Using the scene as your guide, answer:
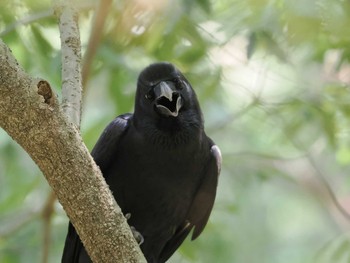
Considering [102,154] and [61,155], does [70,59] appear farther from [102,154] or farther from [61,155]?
[102,154]

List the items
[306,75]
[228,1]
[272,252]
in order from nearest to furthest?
[228,1], [306,75], [272,252]

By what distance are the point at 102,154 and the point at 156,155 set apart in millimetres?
311

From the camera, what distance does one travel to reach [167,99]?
426 centimetres

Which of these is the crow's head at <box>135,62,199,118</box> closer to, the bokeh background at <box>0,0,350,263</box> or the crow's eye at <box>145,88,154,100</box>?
the crow's eye at <box>145,88,154,100</box>

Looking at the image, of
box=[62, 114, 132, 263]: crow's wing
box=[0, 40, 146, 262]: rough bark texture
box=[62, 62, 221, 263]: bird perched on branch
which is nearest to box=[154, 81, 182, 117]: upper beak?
box=[62, 62, 221, 263]: bird perched on branch

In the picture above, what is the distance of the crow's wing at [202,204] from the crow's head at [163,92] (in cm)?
36

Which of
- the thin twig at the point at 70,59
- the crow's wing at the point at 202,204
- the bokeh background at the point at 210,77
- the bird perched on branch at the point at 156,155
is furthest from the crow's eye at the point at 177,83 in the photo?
the thin twig at the point at 70,59

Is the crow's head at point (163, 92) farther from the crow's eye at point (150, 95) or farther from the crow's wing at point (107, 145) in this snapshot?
the crow's wing at point (107, 145)

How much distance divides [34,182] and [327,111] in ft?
6.47

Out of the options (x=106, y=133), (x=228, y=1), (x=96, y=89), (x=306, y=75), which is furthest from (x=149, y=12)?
(x=96, y=89)

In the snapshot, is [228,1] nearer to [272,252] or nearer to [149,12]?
[149,12]

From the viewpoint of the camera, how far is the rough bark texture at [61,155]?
112 inches

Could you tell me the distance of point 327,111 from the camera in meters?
4.96

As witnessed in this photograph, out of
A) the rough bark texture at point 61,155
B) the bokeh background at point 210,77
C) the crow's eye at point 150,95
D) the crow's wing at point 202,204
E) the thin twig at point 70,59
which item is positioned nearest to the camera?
the rough bark texture at point 61,155
